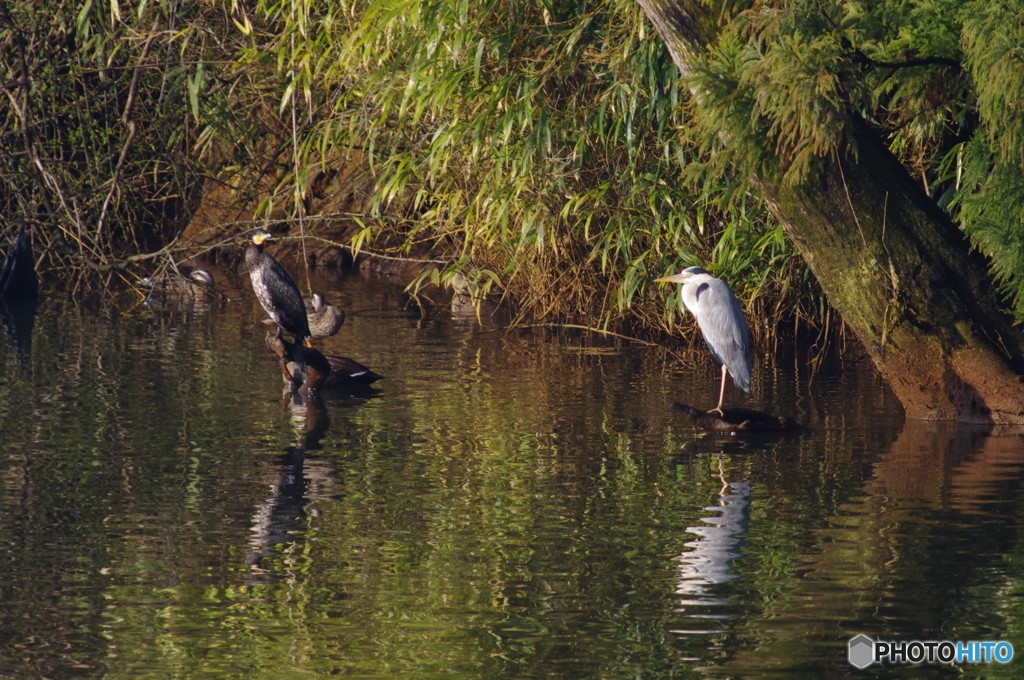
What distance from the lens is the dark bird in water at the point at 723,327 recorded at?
7.02 m

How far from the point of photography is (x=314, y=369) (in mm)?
7352

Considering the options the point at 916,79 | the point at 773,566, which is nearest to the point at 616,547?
the point at 773,566

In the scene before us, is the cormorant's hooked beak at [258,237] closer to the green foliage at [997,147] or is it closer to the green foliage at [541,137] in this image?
the green foliage at [541,137]

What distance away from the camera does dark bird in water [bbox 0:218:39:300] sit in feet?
34.6

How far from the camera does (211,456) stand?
5.86 metres

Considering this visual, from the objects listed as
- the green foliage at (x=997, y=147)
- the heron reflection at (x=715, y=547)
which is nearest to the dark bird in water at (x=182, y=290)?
the heron reflection at (x=715, y=547)

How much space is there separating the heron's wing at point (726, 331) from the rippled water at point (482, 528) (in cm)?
27

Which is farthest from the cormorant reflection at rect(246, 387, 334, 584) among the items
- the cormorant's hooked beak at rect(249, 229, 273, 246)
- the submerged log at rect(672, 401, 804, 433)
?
the cormorant's hooked beak at rect(249, 229, 273, 246)

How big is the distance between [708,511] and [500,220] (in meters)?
3.87

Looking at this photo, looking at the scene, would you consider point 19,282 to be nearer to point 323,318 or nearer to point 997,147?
point 323,318

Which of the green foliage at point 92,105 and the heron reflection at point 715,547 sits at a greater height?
the green foliage at point 92,105

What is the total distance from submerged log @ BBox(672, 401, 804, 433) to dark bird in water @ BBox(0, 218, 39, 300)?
6285 millimetres

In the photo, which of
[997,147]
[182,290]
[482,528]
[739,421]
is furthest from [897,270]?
[182,290]

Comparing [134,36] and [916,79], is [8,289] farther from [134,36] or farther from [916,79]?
[916,79]
